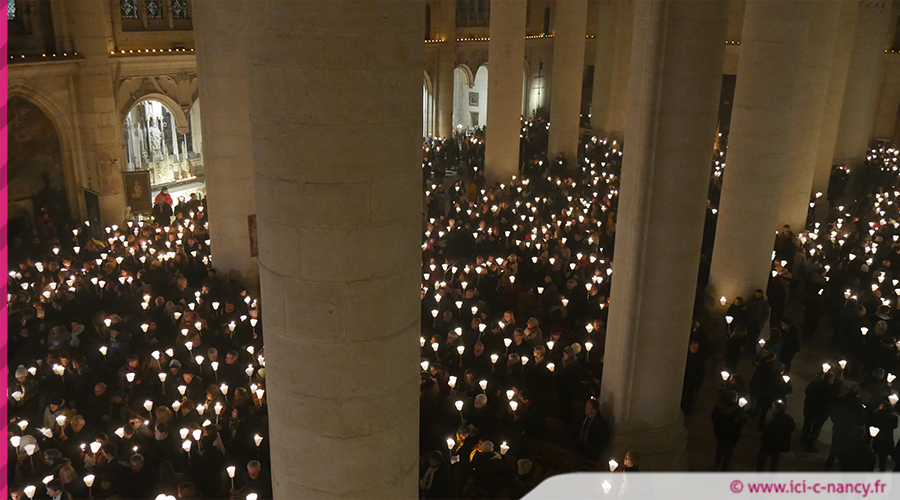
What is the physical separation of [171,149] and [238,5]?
472 inches

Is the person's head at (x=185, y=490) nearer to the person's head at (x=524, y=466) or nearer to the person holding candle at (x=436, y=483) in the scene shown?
the person holding candle at (x=436, y=483)

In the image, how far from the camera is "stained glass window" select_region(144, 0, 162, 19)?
74.7 ft

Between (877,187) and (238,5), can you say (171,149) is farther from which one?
(877,187)

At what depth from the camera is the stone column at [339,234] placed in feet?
15.8

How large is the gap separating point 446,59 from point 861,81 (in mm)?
16547

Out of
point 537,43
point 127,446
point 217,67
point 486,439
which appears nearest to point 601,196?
point 217,67

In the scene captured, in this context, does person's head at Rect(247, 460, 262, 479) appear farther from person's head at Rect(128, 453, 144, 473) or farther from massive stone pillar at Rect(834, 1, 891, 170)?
massive stone pillar at Rect(834, 1, 891, 170)

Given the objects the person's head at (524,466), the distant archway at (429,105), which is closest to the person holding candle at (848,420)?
the person's head at (524,466)

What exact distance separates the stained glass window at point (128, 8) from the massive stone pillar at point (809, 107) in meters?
17.8

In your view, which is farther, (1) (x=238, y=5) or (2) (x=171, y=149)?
(2) (x=171, y=149)

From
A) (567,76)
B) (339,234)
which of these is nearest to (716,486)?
(339,234)

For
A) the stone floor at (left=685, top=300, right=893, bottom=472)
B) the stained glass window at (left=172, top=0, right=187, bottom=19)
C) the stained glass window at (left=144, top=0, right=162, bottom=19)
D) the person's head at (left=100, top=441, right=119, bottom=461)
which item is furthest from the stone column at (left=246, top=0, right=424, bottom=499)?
the stained glass window at (left=172, top=0, right=187, bottom=19)

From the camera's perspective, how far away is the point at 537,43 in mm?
41312

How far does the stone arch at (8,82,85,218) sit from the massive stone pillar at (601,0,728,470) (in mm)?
15937
